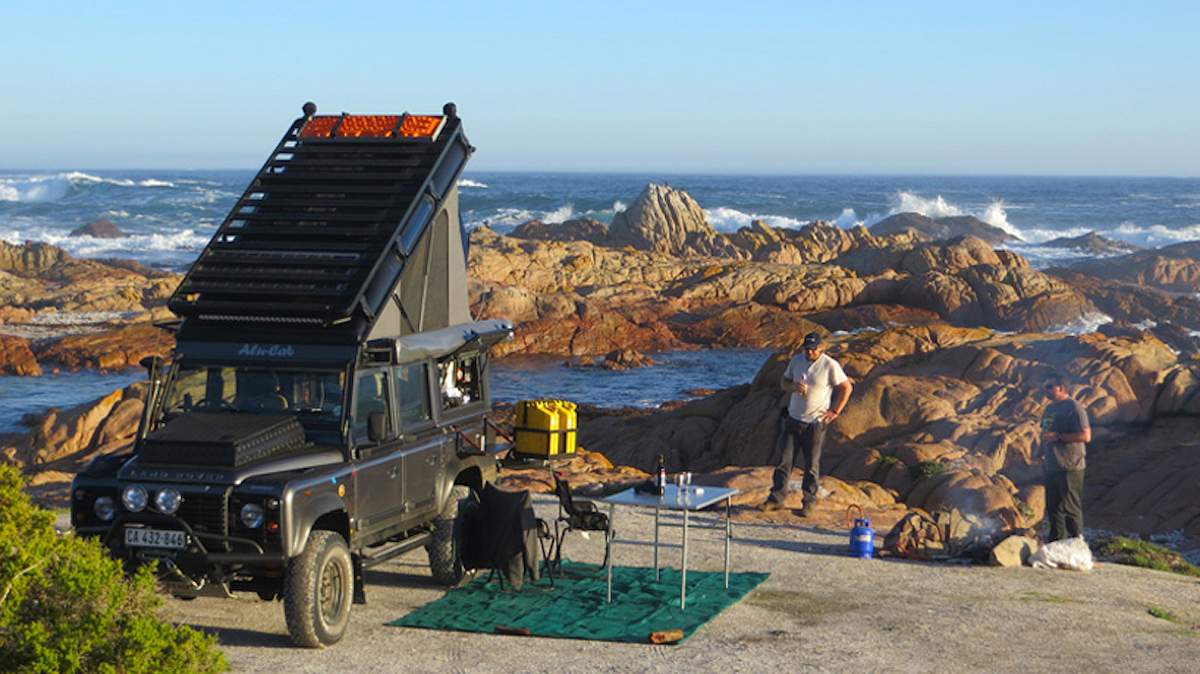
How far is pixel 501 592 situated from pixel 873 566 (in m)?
4.11

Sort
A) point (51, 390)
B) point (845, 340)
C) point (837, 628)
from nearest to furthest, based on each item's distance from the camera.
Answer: point (837, 628), point (845, 340), point (51, 390)

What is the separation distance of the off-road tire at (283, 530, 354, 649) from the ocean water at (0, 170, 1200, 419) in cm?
2361

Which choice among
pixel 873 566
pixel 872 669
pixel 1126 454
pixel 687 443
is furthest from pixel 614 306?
pixel 872 669

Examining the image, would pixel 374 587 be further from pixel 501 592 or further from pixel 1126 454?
pixel 1126 454

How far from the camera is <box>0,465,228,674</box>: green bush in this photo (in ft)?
27.9

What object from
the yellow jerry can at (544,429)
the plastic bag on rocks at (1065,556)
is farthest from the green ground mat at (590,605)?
the plastic bag on rocks at (1065,556)

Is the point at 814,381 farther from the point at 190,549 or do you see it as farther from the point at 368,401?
the point at 190,549

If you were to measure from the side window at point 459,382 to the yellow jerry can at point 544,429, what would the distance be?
0.53 meters

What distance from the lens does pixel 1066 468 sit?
51.9 feet

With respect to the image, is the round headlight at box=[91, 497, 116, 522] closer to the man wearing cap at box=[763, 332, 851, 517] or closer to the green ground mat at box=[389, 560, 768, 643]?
the green ground mat at box=[389, 560, 768, 643]

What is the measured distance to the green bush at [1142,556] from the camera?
1616 centimetres

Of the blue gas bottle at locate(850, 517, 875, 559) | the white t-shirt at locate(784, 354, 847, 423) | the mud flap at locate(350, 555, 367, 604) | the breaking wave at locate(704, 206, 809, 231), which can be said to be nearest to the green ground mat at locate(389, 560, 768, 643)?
the mud flap at locate(350, 555, 367, 604)

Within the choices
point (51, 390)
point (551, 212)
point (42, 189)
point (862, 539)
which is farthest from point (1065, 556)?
point (42, 189)

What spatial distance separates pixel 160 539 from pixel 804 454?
8861 mm
